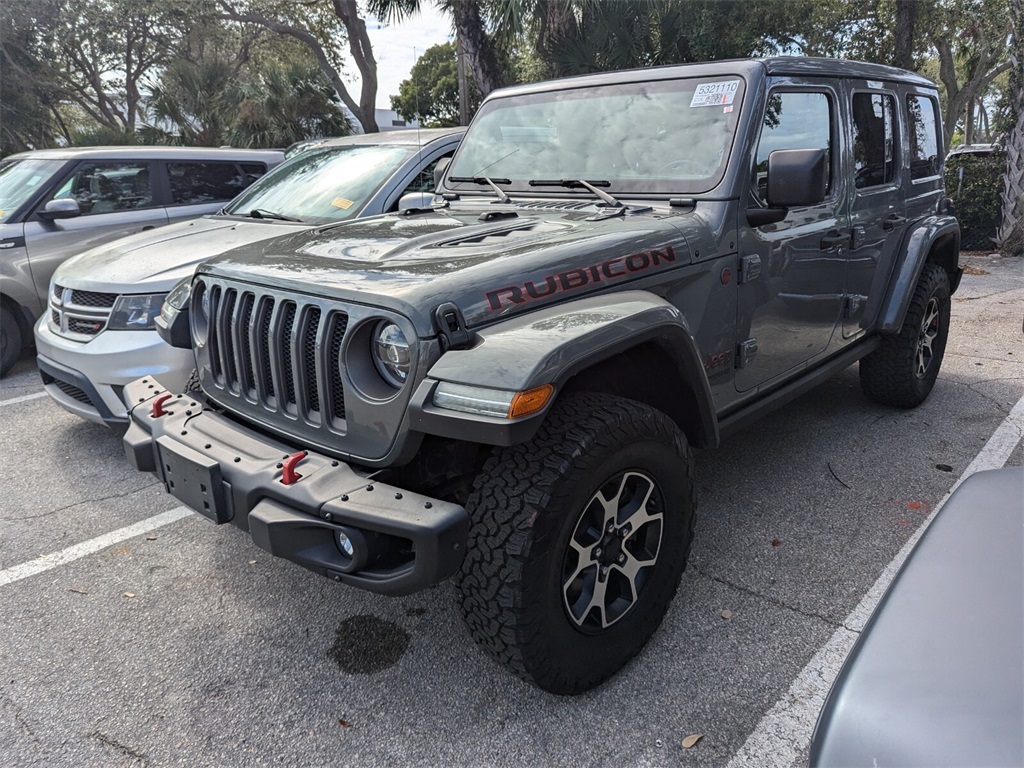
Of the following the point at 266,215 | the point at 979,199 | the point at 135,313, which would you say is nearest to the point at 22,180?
the point at 266,215

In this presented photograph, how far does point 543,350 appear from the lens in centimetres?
205

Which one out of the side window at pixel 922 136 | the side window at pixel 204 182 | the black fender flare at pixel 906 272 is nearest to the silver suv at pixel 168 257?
the side window at pixel 204 182

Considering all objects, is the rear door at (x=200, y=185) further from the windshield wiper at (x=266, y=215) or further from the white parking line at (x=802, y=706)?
the white parking line at (x=802, y=706)

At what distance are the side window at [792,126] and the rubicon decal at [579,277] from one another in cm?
70

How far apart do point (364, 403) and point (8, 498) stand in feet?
9.09

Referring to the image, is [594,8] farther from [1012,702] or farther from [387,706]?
[1012,702]

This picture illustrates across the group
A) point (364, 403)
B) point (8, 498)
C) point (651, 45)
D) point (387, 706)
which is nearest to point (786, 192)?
point (364, 403)

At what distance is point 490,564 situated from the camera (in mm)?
2078

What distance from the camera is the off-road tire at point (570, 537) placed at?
2080 mm

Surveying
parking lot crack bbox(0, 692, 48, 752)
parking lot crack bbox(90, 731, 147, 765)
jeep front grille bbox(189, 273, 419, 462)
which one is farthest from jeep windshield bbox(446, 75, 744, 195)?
parking lot crack bbox(0, 692, 48, 752)

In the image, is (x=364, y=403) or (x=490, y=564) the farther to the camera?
(x=364, y=403)

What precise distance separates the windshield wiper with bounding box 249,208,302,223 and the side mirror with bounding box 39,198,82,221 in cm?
174

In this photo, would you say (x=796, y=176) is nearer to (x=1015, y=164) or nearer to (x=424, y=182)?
(x=424, y=182)

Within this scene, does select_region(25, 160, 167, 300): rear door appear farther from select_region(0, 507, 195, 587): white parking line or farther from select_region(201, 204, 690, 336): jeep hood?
select_region(201, 204, 690, 336): jeep hood
